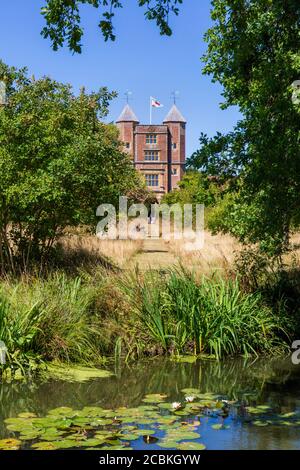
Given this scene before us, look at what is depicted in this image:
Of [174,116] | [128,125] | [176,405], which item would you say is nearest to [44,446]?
[176,405]

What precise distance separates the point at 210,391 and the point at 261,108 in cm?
377

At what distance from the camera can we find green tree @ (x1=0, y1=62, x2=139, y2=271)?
1159 cm

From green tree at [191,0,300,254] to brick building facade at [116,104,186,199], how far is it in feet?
206

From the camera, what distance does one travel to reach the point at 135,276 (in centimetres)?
1035

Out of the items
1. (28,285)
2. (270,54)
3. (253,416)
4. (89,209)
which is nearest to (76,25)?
(270,54)

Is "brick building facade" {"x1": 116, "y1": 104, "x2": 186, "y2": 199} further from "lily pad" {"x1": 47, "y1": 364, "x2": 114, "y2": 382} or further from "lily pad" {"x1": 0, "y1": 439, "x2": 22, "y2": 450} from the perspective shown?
"lily pad" {"x1": 0, "y1": 439, "x2": 22, "y2": 450}

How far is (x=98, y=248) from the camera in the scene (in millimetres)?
16656

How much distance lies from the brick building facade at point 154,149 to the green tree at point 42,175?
60557 millimetres

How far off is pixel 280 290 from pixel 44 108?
5969mm

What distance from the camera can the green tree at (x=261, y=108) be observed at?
8422mm

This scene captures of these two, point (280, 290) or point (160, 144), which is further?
point (160, 144)

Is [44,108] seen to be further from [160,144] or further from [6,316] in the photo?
[160,144]

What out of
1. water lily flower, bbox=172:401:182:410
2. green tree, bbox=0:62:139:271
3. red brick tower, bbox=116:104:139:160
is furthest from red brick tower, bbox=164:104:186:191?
water lily flower, bbox=172:401:182:410

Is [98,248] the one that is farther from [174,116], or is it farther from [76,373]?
[174,116]
